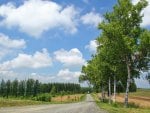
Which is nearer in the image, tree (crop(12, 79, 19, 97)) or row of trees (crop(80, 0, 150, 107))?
row of trees (crop(80, 0, 150, 107))

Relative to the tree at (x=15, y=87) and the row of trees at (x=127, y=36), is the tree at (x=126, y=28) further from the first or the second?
the tree at (x=15, y=87)

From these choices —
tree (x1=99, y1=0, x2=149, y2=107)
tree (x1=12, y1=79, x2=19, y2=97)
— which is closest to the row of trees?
tree (x1=99, y1=0, x2=149, y2=107)

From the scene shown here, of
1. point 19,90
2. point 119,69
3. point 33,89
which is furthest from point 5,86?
point 119,69

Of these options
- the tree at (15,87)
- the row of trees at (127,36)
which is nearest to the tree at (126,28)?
the row of trees at (127,36)

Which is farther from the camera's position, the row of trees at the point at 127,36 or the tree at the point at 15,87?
the tree at the point at 15,87

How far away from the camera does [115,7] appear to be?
48094mm

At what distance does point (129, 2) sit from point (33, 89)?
139549mm

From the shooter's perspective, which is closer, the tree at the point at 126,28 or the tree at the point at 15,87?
the tree at the point at 126,28

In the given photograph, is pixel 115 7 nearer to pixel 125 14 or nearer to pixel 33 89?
pixel 125 14

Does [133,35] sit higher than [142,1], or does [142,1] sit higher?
[142,1]

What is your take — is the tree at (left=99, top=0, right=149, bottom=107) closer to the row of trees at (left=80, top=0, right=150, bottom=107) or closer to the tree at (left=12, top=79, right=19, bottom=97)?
the row of trees at (left=80, top=0, right=150, bottom=107)

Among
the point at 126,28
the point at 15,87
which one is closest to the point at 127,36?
the point at 126,28

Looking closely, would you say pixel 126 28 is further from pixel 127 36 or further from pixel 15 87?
pixel 15 87

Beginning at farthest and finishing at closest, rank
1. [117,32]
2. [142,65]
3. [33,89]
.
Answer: [33,89], [142,65], [117,32]
